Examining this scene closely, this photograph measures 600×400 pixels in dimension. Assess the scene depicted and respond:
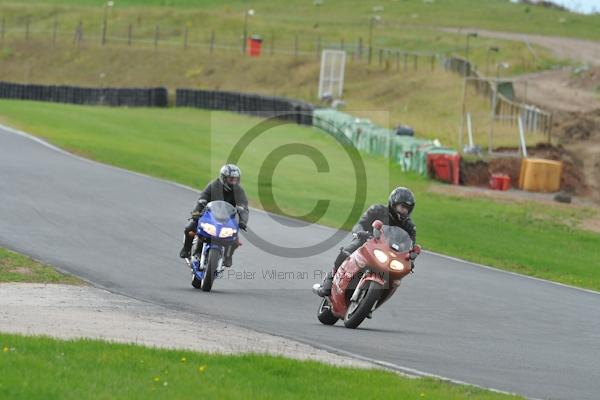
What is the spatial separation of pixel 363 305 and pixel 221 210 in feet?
10.9

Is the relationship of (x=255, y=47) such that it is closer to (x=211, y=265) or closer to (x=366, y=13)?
(x=366, y=13)

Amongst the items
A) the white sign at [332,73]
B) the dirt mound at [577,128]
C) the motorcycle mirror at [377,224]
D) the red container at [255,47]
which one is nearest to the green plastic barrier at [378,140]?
the dirt mound at [577,128]

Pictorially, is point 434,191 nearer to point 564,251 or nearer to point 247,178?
point 247,178

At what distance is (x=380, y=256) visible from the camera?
13.4 metres

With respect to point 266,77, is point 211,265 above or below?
above

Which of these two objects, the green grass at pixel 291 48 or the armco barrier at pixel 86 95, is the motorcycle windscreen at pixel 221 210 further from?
the armco barrier at pixel 86 95

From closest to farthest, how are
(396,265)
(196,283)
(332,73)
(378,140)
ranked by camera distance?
(396,265), (196,283), (378,140), (332,73)

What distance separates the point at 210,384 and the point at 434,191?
80.5ft

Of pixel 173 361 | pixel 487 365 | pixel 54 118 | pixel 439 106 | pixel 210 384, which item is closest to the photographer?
pixel 210 384

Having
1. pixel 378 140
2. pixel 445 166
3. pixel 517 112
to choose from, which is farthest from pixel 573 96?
pixel 445 166

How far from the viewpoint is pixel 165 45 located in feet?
254

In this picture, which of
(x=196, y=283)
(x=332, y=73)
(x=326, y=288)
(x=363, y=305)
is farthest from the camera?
(x=332, y=73)

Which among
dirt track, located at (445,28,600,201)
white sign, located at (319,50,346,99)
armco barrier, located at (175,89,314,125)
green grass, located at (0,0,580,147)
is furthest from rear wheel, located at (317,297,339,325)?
white sign, located at (319,50,346,99)

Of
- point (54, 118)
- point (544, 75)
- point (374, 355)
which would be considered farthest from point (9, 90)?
point (374, 355)
